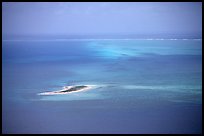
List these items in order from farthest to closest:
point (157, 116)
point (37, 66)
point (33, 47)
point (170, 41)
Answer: point (170, 41) < point (33, 47) < point (37, 66) < point (157, 116)

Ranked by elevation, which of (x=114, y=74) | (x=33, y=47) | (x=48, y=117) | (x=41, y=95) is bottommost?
(x=48, y=117)

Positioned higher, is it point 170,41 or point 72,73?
point 170,41

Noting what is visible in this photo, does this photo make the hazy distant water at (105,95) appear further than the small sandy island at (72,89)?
No

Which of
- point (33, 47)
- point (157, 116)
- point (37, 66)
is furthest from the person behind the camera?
point (33, 47)

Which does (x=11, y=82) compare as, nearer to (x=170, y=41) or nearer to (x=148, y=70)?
(x=148, y=70)

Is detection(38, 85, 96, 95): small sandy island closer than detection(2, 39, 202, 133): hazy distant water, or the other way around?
detection(2, 39, 202, 133): hazy distant water

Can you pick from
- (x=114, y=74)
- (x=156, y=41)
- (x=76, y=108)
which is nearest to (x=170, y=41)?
(x=156, y=41)

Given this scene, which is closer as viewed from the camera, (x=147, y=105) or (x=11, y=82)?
(x=147, y=105)
